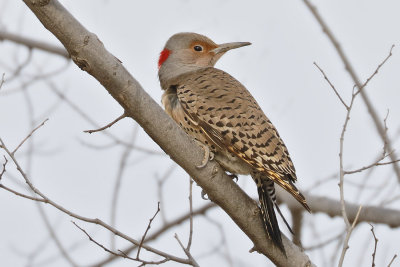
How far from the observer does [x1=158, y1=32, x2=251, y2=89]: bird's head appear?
21.3 ft

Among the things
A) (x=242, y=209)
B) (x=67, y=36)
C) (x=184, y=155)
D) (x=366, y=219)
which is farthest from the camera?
(x=366, y=219)

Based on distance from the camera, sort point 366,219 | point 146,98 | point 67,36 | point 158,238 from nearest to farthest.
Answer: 1. point 67,36
2. point 146,98
3. point 366,219
4. point 158,238

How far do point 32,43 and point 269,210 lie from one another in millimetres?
3873

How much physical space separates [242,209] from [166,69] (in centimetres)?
226

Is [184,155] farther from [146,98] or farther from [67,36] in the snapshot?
[67,36]

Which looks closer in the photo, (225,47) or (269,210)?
(269,210)

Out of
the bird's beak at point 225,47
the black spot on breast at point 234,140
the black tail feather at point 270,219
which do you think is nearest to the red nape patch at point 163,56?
the bird's beak at point 225,47

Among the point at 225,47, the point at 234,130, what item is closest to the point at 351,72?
the point at 225,47

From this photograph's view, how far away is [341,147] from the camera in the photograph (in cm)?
430

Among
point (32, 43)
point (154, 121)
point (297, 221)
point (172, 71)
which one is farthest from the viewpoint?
point (32, 43)

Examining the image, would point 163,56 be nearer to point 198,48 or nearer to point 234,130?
point 198,48

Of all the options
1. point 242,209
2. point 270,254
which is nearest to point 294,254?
point 270,254

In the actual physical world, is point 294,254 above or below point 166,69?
below

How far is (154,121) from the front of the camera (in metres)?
3.82
